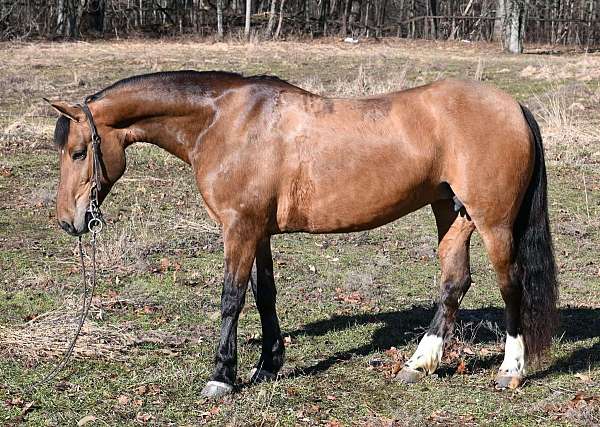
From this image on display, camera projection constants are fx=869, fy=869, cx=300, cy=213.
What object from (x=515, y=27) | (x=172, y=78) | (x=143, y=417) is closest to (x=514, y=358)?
(x=143, y=417)

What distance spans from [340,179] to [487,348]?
1.97 m

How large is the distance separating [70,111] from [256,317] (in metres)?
2.63

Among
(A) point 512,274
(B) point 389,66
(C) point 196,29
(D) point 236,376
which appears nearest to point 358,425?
(D) point 236,376

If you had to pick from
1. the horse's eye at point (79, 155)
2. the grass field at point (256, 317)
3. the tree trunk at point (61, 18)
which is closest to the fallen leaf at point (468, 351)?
the grass field at point (256, 317)

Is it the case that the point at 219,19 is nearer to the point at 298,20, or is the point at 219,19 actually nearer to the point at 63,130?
the point at 298,20

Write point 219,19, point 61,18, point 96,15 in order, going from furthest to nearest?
point 219,19 < point 96,15 < point 61,18

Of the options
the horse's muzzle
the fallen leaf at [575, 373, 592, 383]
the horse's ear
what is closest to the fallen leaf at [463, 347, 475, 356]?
the fallen leaf at [575, 373, 592, 383]

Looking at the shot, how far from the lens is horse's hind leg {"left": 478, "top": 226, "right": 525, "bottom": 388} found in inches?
218

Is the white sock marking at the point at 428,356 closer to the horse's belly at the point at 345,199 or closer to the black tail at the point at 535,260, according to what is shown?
the black tail at the point at 535,260

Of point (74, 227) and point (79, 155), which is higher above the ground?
point (79, 155)

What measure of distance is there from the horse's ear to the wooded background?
32.0 meters

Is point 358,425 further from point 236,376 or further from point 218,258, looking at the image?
point 218,258

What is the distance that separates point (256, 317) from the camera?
715 cm

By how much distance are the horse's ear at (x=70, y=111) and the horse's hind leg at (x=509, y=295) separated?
2583mm
